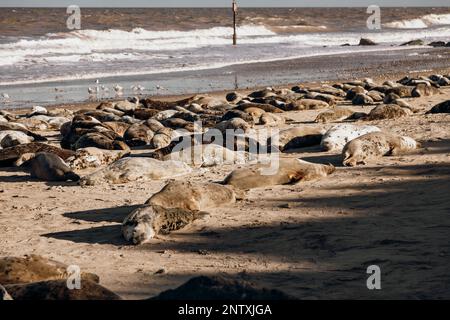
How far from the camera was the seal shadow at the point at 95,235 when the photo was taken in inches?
245

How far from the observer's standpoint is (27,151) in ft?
33.3

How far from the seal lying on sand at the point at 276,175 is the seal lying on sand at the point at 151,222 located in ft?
4.56

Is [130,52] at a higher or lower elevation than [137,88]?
higher

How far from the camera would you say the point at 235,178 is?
7.89 metres

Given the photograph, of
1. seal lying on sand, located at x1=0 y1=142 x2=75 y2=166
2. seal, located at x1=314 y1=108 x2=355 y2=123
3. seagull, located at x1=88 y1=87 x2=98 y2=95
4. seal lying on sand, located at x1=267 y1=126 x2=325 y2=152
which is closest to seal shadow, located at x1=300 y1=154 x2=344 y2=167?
seal lying on sand, located at x1=267 y1=126 x2=325 y2=152

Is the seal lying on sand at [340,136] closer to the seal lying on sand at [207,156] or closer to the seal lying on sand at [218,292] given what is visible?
the seal lying on sand at [207,156]

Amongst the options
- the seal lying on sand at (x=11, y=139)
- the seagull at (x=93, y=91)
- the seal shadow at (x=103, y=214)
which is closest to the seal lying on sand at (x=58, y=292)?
the seal shadow at (x=103, y=214)

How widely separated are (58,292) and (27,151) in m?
6.23

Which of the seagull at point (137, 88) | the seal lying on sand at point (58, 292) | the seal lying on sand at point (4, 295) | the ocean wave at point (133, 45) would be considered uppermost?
the seal lying on sand at point (4, 295)

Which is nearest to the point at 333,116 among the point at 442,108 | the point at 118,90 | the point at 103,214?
the point at 442,108

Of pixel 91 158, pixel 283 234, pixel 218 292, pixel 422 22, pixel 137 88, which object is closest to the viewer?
pixel 218 292

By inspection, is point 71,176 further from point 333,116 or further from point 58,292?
point 333,116

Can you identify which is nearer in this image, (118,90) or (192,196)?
(192,196)

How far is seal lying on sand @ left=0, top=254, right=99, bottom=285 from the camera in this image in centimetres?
489
